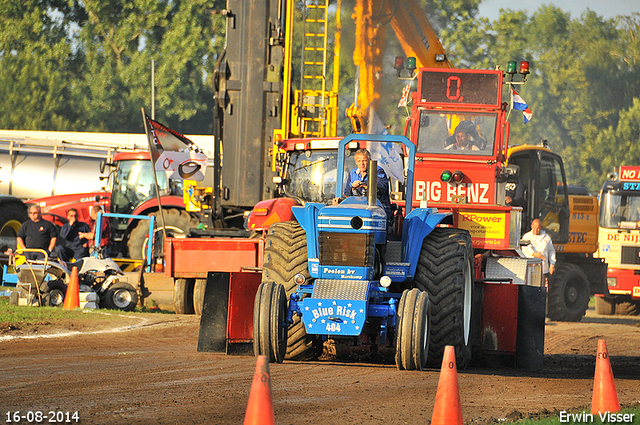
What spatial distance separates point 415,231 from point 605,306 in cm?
1504

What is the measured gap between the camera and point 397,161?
1116 cm

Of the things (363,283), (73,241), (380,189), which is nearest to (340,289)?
(363,283)

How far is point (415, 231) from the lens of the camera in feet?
28.2

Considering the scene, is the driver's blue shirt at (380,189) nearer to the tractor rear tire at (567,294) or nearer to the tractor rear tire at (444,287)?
the tractor rear tire at (444,287)

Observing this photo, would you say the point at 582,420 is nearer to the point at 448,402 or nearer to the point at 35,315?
the point at 448,402

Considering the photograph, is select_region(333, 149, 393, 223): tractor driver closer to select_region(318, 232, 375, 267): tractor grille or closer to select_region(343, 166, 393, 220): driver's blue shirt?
select_region(343, 166, 393, 220): driver's blue shirt

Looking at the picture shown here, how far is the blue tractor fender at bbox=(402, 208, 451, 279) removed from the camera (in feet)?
27.8

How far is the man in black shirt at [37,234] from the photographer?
16156 mm

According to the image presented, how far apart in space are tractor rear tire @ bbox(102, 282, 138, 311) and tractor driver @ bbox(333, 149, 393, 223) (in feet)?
23.7

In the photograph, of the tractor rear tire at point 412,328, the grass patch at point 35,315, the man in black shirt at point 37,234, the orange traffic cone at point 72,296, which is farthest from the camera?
the man in black shirt at point 37,234

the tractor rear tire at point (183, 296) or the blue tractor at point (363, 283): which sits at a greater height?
the blue tractor at point (363, 283)

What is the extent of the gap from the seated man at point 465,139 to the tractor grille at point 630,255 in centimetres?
828

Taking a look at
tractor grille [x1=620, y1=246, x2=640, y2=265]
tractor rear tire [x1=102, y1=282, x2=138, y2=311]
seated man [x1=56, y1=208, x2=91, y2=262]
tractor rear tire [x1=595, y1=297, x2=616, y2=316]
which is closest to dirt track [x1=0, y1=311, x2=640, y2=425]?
tractor rear tire [x1=102, y1=282, x2=138, y2=311]

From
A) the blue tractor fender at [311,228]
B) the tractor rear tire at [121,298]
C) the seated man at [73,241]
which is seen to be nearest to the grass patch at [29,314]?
the tractor rear tire at [121,298]
